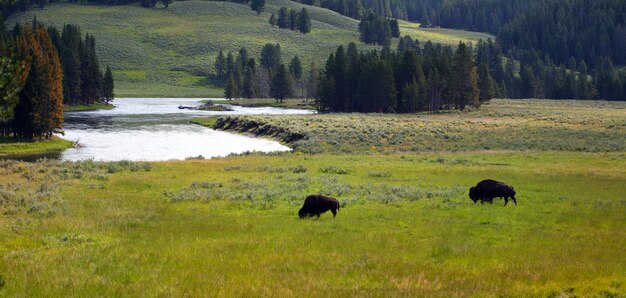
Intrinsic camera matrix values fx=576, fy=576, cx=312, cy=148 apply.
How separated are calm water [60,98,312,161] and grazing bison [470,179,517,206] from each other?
3445 centimetres

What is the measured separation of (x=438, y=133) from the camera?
7012 centimetres

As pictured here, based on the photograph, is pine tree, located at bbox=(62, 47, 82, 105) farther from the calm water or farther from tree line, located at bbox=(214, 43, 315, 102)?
tree line, located at bbox=(214, 43, 315, 102)

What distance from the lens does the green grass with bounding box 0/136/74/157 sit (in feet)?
189

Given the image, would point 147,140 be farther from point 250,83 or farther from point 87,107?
point 250,83

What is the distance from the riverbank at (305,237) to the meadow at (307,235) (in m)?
0.05

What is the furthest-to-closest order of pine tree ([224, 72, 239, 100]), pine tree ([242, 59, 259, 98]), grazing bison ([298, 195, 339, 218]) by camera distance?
pine tree ([242, 59, 259, 98]) < pine tree ([224, 72, 239, 100]) < grazing bison ([298, 195, 339, 218])

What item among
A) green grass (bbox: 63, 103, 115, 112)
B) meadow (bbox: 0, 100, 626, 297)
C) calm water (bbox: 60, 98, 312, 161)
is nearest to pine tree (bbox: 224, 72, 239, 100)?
green grass (bbox: 63, 103, 115, 112)

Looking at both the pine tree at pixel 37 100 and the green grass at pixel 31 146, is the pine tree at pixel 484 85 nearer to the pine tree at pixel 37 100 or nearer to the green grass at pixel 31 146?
the pine tree at pixel 37 100

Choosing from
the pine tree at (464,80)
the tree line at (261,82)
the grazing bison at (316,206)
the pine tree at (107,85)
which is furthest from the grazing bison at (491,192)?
the tree line at (261,82)

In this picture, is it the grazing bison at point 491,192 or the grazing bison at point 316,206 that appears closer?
the grazing bison at point 316,206

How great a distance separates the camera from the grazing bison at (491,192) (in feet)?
76.5

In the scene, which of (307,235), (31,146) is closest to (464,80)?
(31,146)

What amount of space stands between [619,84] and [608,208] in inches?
6330

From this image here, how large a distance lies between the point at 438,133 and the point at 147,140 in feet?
115
